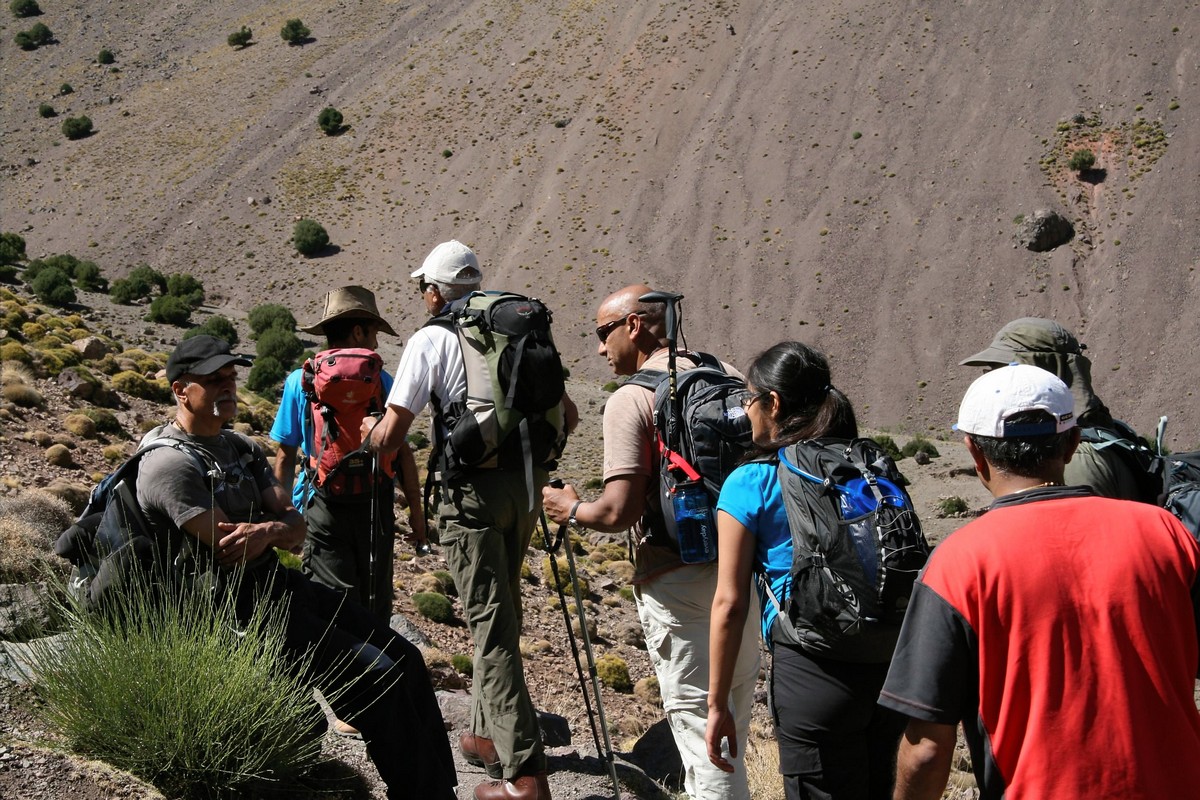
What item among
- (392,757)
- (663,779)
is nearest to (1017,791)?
(392,757)

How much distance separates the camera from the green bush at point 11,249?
46.5 meters

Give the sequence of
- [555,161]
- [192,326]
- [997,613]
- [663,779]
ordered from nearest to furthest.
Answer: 1. [997,613]
2. [663,779]
3. [192,326]
4. [555,161]

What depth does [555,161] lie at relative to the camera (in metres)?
55.3

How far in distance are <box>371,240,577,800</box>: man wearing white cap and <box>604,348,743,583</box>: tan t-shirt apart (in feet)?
1.99

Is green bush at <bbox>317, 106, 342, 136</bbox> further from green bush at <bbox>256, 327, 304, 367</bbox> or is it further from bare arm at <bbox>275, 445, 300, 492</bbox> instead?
bare arm at <bbox>275, 445, 300, 492</bbox>

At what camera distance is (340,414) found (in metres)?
4.95

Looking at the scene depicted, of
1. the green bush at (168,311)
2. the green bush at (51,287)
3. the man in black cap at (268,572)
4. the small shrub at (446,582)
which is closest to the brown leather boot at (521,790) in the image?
the man in black cap at (268,572)

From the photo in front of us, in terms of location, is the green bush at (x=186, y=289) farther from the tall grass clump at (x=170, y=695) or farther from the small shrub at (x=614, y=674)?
the tall grass clump at (x=170, y=695)

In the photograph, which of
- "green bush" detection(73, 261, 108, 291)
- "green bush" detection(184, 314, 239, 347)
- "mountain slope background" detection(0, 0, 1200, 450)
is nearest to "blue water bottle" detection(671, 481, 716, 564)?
"mountain slope background" detection(0, 0, 1200, 450)

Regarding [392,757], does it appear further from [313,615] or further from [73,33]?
[73,33]

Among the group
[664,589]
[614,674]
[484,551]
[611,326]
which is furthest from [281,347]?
[664,589]

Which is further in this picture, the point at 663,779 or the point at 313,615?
the point at 663,779

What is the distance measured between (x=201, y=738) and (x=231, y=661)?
26 centimetres

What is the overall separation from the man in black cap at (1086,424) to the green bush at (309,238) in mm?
51289
